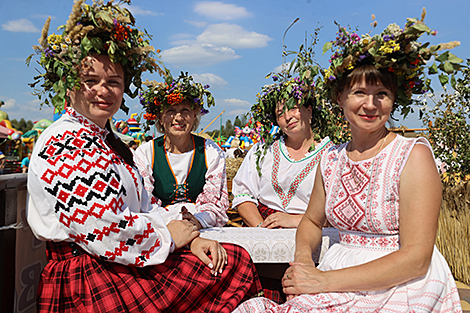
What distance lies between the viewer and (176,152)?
129 inches

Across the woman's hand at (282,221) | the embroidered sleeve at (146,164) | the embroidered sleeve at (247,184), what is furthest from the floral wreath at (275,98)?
the embroidered sleeve at (146,164)

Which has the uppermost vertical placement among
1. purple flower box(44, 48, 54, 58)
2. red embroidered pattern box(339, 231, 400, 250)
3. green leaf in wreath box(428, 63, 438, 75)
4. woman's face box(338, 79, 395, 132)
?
purple flower box(44, 48, 54, 58)

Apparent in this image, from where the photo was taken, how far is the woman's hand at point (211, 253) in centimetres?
185

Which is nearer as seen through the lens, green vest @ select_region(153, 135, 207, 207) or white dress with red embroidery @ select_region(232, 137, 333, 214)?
white dress with red embroidery @ select_region(232, 137, 333, 214)

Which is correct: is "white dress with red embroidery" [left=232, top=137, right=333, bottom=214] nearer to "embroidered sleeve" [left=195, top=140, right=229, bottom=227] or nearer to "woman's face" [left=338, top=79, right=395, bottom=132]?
"embroidered sleeve" [left=195, top=140, right=229, bottom=227]

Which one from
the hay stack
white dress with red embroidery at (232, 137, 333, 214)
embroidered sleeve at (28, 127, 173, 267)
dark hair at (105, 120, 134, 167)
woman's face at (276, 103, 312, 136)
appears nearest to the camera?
embroidered sleeve at (28, 127, 173, 267)

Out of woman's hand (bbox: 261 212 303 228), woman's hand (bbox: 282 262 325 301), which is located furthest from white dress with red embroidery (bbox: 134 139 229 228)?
woman's hand (bbox: 282 262 325 301)

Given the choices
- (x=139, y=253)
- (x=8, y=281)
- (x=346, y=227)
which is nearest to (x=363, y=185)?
(x=346, y=227)

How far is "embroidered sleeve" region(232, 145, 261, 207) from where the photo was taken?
3.30 metres

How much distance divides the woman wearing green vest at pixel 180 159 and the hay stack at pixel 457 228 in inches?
105

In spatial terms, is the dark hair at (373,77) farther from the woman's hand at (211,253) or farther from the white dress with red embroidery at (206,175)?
the white dress with red embroidery at (206,175)

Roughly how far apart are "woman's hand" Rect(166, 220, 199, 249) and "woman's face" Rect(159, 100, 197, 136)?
52.5 inches

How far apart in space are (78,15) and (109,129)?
667mm

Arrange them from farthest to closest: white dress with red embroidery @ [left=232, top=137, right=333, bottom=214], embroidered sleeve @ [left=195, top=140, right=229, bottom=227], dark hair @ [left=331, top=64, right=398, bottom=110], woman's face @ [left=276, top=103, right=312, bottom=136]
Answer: woman's face @ [left=276, top=103, right=312, bottom=136] < white dress with red embroidery @ [left=232, top=137, right=333, bottom=214] < embroidered sleeve @ [left=195, top=140, right=229, bottom=227] < dark hair @ [left=331, top=64, right=398, bottom=110]
